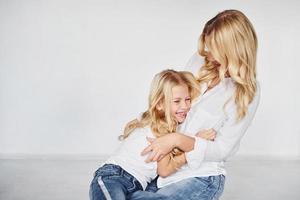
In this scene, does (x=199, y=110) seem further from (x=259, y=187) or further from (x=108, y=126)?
(x=108, y=126)

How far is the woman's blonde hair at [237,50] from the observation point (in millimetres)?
2066

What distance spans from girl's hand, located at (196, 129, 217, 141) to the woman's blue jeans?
0.55 feet

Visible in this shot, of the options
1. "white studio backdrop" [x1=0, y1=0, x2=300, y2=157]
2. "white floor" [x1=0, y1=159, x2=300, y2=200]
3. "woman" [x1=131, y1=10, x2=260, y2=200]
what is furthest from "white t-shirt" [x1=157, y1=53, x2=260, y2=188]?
"white studio backdrop" [x1=0, y1=0, x2=300, y2=157]

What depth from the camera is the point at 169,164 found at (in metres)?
2.13

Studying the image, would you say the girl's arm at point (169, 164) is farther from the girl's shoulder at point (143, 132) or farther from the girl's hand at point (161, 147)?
the girl's shoulder at point (143, 132)

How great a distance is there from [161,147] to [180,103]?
25cm

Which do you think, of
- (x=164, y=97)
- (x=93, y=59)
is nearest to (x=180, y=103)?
(x=164, y=97)

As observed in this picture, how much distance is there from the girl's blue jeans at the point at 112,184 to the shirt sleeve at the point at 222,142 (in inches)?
10.0

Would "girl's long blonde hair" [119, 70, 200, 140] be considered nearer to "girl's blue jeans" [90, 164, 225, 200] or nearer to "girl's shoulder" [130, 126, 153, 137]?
"girl's shoulder" [130, 126, 153, 137]

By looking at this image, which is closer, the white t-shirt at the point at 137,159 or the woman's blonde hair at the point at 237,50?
the woman's blonde hair at the point at 237,50

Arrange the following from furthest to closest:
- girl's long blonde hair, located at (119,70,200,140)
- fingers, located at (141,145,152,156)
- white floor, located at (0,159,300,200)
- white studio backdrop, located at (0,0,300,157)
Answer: white studio backdrop, located at (0,0,300,157), white floor, located at (0,159,300,200), girl's long blonde hair, located at (119,70,200,140), fingers, located at (141,145,152,156)

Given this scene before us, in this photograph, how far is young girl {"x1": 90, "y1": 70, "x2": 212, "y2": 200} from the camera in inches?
83.9

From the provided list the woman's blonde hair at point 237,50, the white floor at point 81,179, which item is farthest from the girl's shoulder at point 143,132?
the white floor at point 81,179

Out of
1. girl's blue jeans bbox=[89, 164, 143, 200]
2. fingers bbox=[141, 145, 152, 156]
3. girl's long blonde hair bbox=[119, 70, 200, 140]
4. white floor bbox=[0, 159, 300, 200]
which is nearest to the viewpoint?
girl's blue jeans bbox=[89, 164, 143, 200]
